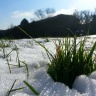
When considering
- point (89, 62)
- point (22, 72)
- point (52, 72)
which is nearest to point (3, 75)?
point (22, 72)

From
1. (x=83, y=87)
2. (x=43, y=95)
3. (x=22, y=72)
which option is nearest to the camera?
(x=43, y=95)

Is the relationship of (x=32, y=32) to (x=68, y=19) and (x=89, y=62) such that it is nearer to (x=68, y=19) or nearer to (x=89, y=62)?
(x=68, y=19)

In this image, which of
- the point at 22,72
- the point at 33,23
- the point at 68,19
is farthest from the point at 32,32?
the point at 22,72

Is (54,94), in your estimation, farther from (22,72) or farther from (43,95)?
(22,72)

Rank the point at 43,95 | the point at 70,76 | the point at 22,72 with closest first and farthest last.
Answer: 1. the point at 43,95
2. the point at 70,76
3. the point at 22,72

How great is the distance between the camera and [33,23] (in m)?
15.6

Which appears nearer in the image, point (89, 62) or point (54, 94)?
point (54, 94)

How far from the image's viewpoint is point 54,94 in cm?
93

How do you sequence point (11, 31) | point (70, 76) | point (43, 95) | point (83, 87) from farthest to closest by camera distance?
point (11, 31) < point (70, 76) < point (83, 87) < point (43, 95)

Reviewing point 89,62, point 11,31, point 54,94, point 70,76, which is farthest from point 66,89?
point 11,31

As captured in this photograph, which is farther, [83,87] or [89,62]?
[89,62]

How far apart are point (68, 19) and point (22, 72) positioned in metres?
14.7

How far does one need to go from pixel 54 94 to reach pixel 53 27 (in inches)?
570

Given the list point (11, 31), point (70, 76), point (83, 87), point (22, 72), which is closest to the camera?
point (83, 87)
